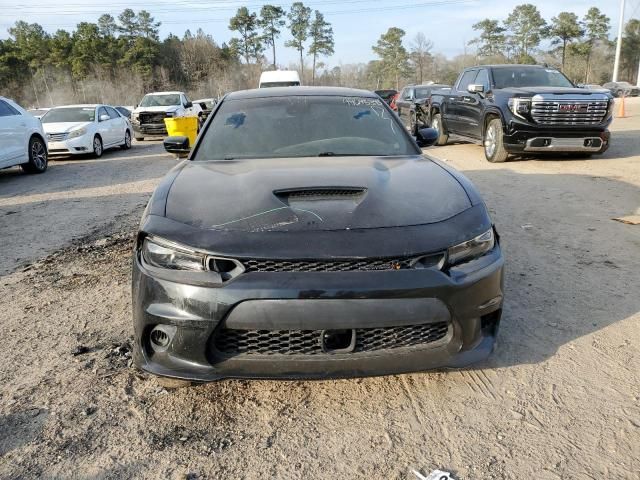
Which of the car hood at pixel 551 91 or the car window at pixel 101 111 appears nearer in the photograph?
the car hood at pixel 551 91

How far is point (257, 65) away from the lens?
201 feet

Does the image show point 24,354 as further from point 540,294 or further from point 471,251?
point 540,294

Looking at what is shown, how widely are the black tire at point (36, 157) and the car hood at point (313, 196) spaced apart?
9.10m

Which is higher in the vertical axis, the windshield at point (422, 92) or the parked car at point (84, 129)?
the windshield at point (422, 92)

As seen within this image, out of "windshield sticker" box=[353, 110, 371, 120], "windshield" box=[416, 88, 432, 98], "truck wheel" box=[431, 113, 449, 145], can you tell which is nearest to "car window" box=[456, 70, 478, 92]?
"truck wheel" box=[431, 113, 449, 145]

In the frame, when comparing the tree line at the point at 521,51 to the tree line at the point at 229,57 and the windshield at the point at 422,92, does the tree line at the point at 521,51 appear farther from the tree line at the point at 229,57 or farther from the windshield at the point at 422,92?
the windshield at the point at 422,92

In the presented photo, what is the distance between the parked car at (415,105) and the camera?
1475 centimetres

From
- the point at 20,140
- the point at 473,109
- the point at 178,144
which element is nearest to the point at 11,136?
the point at 20,140

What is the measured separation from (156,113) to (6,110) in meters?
8.12

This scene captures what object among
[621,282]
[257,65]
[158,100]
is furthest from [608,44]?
[621,282]

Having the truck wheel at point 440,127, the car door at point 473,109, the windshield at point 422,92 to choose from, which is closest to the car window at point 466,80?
the car door at point 473,109

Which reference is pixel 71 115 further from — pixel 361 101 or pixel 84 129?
pixel 361 101

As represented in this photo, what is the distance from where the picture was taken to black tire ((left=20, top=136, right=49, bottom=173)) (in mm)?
10641

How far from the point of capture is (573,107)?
356 inches
